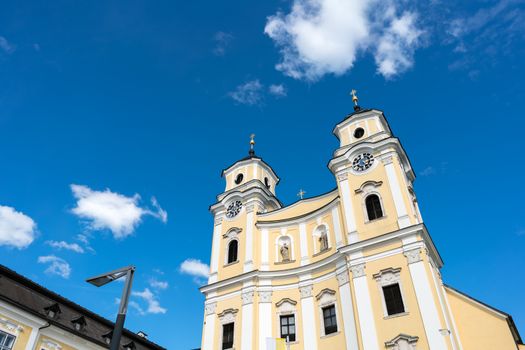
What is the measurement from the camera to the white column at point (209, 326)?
967 inches

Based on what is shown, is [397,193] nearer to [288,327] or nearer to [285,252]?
[285,252]

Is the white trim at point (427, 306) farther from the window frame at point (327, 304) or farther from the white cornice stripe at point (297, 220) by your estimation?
the white cornice stripe at point (297, 220)

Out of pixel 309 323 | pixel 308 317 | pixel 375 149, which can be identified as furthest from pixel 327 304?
pixel 375 149

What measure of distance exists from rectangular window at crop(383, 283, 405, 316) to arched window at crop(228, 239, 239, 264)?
1111 centimetres

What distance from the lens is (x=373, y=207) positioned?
23828 mm

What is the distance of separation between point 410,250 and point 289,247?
889cm

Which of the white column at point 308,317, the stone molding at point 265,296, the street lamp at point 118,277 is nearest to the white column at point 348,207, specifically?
the white column at point 308,317

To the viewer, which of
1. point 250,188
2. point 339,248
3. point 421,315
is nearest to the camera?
point 421,315

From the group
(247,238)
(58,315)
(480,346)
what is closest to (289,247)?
(247,238)

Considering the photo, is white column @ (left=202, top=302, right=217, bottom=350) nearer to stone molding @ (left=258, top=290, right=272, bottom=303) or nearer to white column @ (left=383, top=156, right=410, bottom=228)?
stone molding @ (left=258, top=290, right=272, bottom=303)

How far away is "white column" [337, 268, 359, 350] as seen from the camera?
20.3m

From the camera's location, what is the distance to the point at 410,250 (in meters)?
20.8

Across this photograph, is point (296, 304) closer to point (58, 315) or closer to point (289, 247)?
point (289, 247)

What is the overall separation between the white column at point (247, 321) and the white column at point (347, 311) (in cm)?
562
